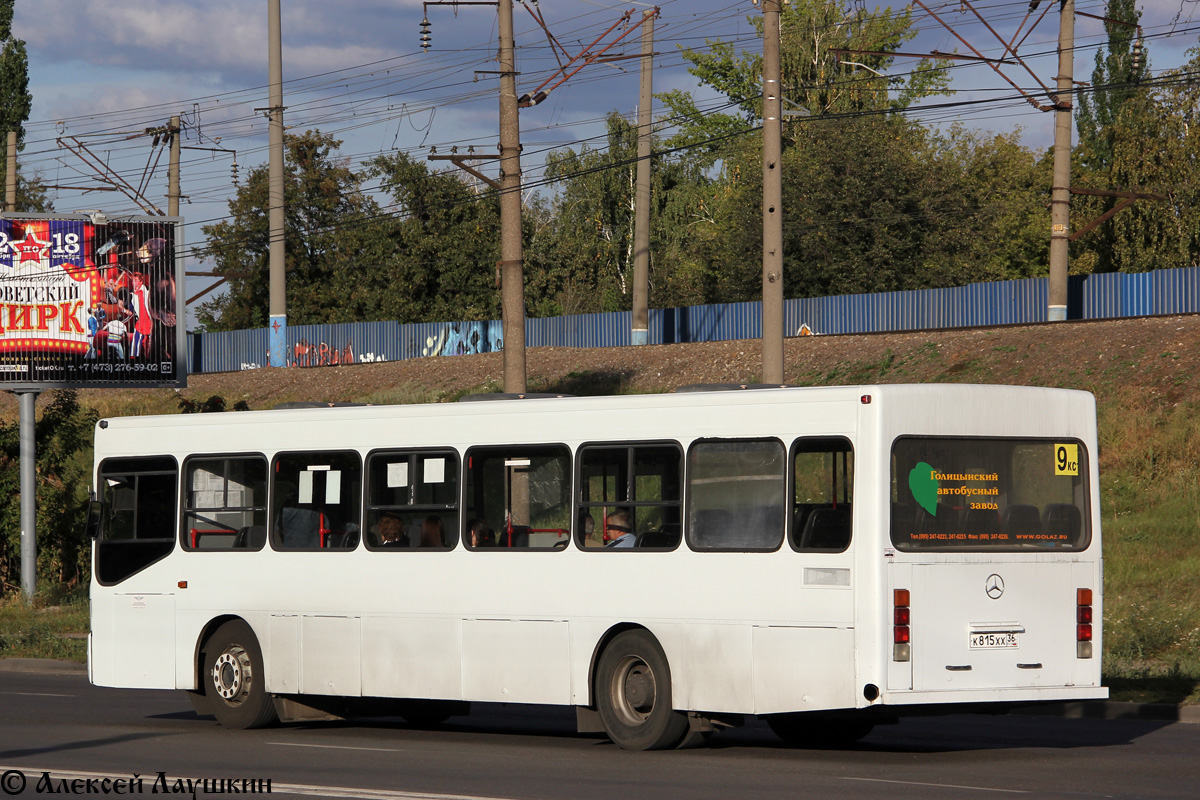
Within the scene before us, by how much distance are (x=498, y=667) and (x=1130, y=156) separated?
50.3m

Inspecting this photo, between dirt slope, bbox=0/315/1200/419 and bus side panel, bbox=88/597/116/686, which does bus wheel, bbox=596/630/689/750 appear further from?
dirt slope, bbox=0/315/1200/419

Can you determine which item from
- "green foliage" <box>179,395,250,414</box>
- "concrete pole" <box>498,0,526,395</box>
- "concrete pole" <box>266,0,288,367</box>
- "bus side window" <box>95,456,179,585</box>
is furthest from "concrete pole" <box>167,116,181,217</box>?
"bus side window" <box>95,456,179,585</box>

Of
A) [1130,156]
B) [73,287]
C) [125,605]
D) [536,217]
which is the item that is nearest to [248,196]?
[536,217]

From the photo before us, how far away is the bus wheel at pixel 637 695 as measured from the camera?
1192cm

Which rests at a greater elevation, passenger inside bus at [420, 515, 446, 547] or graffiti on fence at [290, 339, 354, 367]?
graffiti on fence at [290, 339, 354, 367]

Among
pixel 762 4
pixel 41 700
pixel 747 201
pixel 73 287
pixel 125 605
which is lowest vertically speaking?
pixel 41 700

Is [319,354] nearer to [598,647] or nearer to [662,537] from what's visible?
[598,647]

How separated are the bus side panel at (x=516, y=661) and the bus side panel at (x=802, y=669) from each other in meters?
1.71

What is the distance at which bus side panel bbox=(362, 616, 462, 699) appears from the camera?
1312 centimetres

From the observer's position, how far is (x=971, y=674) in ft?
36.6

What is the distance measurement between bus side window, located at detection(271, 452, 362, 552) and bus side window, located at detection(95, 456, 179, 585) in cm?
128

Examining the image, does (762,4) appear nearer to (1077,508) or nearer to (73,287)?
(1077,508)

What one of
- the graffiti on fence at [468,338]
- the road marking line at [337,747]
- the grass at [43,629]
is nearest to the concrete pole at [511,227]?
the grass at [43,629]

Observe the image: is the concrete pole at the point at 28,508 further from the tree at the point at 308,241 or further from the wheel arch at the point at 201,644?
the tree at the point at 308,241
